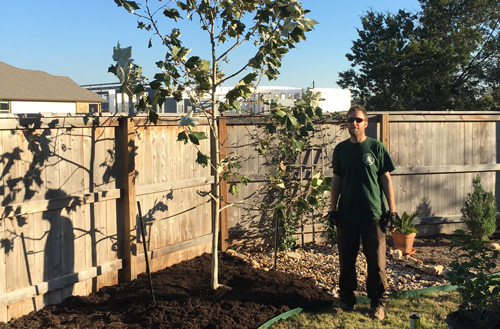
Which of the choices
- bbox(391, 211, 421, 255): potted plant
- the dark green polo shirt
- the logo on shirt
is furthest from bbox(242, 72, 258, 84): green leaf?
bbox(391, 211, 421, 255): potted plant

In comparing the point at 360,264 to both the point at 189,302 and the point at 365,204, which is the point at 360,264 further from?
the point at 189,302

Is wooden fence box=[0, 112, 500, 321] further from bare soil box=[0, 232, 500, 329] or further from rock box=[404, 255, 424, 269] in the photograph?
rock box=[404, 255, 424, 269]

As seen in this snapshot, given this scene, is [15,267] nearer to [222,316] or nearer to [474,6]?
[222,316]

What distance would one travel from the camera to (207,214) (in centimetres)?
679

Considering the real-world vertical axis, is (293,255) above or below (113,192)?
below

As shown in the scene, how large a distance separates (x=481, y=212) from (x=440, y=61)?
1961 cm

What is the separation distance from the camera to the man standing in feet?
15.2

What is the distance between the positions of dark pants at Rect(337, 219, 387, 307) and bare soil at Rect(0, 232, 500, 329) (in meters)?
0.43

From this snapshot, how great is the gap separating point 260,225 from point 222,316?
2979 mm

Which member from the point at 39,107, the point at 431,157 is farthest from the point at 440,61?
the point at 39,107

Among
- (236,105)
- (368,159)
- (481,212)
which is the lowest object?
(481,212)

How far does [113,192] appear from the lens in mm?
5492

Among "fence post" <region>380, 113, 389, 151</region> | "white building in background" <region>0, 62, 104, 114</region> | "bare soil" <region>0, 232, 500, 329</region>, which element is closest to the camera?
"bare soil" <region>0, 232, 500, 329</region>

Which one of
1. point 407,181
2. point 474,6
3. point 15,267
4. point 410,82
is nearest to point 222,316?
point 15,267
